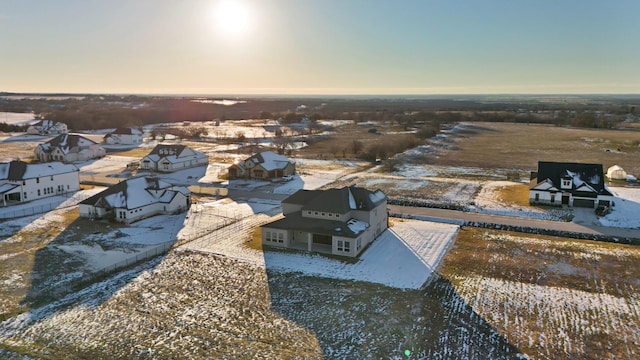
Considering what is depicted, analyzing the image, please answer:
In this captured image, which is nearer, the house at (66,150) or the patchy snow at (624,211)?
the patchy snow at (624,211)

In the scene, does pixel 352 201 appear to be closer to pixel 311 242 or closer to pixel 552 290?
pixel 311 242

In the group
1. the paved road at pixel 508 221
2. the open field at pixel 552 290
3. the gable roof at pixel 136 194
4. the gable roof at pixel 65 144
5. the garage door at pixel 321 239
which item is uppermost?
the gable roof at pixel 65 144

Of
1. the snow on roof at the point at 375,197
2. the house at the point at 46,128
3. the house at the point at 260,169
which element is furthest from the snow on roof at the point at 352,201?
the house at the point at 46,128

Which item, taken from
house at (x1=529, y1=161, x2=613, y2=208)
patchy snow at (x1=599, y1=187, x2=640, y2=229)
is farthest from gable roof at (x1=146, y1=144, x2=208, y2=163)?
patchy snow at (x1=599, y1=187, x2=640, y2=229)

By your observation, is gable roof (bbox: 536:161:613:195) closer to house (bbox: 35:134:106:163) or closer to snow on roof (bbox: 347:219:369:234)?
snow on roof (bbox: 347:219:369:234)

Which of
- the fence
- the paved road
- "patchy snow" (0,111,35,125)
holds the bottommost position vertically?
the fence

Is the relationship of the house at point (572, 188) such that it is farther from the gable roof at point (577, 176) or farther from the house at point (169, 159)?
the house at point (169, 159)

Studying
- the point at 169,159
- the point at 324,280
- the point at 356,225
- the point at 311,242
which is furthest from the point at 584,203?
the point at 169,159
